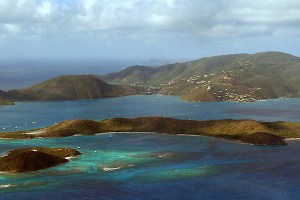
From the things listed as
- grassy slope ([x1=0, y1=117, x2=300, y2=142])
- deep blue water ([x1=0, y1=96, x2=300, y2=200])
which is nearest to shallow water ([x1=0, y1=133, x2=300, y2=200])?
deep blue water ([x1=0, y1=96, x2=300, y2=200])

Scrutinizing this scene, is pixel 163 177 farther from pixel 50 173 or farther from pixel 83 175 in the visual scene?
pixel 50 173

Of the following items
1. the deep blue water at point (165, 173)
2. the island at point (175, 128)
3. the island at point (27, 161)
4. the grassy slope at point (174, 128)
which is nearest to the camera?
the deep blue water at point (165, 173)

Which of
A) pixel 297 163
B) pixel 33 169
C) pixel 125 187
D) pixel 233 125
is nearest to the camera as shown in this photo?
pixel 125 187

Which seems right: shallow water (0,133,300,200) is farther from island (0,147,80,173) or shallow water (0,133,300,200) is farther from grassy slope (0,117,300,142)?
grassy slope (0,117,300,142)

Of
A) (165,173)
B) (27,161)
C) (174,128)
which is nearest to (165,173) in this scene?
(165,173)

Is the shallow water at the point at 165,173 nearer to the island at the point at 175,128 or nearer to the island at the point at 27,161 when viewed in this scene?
the island at the point at 27,161

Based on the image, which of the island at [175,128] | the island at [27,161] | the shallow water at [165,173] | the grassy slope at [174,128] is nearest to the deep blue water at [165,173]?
the shallow water at [165,173]

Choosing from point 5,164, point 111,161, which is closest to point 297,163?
point 111,161

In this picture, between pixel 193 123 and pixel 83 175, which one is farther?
pixel 193 123

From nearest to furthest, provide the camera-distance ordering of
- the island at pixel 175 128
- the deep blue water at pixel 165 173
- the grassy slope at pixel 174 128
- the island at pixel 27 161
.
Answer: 1. the deep blue water at pixel 165 173
2. the island at pixel 27 161
3. the island at pixel 175 128
4. the grassy slope at pixel 174 128
